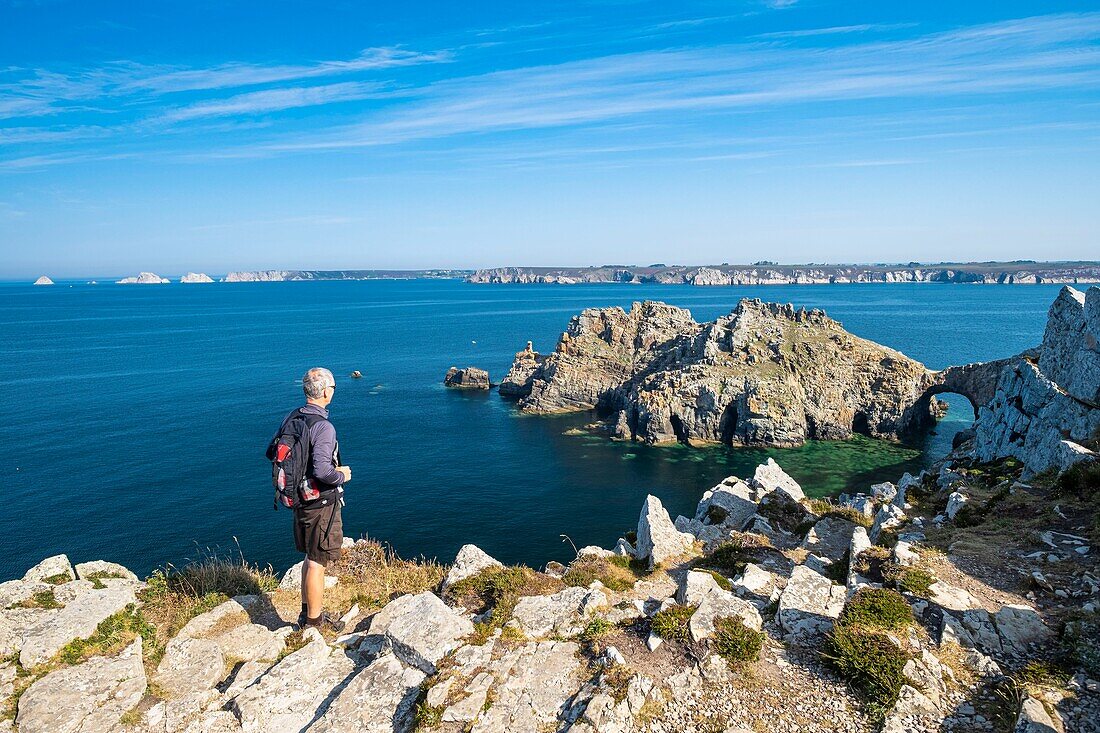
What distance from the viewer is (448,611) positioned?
991 cm

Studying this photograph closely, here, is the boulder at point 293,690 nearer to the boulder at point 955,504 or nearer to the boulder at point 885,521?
the boulder at point 885,521

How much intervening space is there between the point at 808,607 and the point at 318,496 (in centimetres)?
830

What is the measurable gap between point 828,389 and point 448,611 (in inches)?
2927

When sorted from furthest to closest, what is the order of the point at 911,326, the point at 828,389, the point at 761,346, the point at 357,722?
the point at 911,326 < the point at 761,346 < the point at 828,389 < the point at 357,722

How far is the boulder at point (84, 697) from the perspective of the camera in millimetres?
7762

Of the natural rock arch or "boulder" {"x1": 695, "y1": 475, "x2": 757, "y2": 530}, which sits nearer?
"boulder" {"x1": 695, "y1": 475, "x2": 757, "y2": 530}

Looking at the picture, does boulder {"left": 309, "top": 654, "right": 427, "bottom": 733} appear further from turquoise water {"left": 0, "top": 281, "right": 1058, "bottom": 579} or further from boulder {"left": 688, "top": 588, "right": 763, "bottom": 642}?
turquoise water {"left": 0, "top": 281, "right": 1058, "bottom": 579}

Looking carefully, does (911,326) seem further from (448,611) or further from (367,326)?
(448,611)

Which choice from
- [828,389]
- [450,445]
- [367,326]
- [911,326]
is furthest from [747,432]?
[367,326]

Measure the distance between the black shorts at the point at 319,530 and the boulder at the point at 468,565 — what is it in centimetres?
376

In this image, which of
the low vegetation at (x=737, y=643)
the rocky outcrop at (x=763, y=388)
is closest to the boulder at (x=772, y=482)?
the low vegetation at (x=737, y=643)

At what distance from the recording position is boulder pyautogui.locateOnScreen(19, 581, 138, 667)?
9234 millimetres

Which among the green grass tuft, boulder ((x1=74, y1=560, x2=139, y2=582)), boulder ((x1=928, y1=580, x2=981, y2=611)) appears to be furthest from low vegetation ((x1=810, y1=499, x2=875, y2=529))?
boulder ((x1=74, y1=560, x2=139, y2=582))

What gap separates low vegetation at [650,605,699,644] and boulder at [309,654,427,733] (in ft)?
12.0
